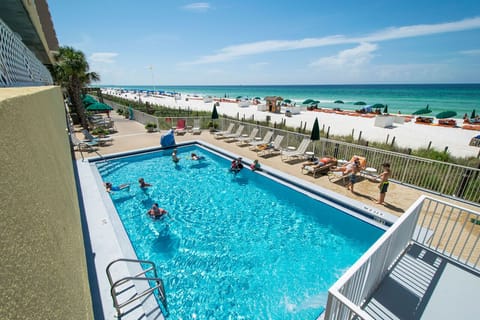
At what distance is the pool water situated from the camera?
4805mm

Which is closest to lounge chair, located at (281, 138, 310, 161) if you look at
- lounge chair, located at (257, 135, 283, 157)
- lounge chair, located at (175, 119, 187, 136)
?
lounge chair, located at (257, 135, 283, 157)

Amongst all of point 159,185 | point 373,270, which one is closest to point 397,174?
point 373,270

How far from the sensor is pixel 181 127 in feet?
56.5

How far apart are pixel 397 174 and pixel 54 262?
10353 millimetres

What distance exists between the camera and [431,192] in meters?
7.84

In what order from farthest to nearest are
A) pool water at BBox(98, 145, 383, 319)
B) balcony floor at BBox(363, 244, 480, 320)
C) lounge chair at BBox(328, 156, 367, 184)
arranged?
lounge chair at BBox(328, 156, 367, 184) < pool water at BBox(98, 145, 383, 319) < balcony floor at BBox(363, 244, 480, 320)

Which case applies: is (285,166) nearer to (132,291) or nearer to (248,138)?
(248,138)

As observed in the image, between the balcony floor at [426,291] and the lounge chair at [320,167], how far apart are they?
5.11 m

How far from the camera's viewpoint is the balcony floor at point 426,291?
137 inches

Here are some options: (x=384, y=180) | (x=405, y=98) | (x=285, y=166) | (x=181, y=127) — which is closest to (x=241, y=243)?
(x=384, y=180)

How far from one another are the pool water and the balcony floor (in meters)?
1.44

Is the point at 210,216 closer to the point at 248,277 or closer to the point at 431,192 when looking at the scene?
the point at 248,277

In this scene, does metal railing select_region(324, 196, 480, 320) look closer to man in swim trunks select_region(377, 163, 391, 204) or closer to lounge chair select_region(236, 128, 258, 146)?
man in swim trunks select_region(377, 163, 391, 204)

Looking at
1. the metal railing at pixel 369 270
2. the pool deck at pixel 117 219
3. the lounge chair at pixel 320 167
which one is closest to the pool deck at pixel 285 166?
the pool deck at pixel 117 219
